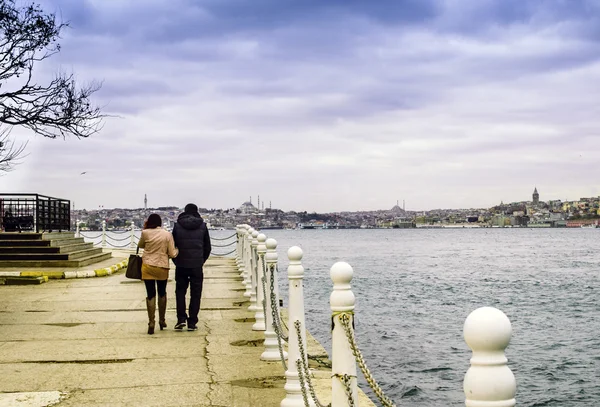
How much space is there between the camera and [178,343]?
10.8 m

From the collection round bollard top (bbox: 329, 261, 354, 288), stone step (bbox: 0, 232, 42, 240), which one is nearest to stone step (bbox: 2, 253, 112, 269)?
stone step (bbox: 0, 232, 42, 240)

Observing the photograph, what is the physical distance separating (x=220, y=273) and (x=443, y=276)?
3080cm

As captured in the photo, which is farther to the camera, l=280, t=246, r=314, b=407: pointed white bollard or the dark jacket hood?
the dark jacket hood

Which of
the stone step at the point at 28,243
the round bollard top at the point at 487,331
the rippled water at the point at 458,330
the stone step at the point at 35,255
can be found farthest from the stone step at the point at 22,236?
the round bollard top at the point at 487,331

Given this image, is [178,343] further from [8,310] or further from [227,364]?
[8,310]

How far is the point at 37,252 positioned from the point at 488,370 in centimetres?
2442

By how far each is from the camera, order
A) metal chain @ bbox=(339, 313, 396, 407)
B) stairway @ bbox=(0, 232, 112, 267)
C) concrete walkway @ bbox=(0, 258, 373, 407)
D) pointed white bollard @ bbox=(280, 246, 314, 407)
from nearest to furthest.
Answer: metal chain @ bbox=(339, 313, 396, 407)
pointed white bollard @ bbox=(280, 246, 314, 407)
concrete walkway @ bbox=(0, 258, 373, 407)
stairway @ bbox=(0, 232, 112, 267)

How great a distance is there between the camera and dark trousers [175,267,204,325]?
470 inches

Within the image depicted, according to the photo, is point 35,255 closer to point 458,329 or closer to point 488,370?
point 458,329

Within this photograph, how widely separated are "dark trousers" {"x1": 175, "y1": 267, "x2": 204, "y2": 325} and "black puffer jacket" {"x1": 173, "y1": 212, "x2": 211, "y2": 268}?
0.12 metres

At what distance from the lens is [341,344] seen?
4.56 meters

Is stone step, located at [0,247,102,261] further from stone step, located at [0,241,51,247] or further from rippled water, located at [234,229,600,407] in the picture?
rippled water, located at [234,229,600,407]

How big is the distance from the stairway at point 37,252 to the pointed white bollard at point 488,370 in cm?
2338

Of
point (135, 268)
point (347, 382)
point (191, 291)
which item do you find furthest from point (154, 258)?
point (347, 382)
